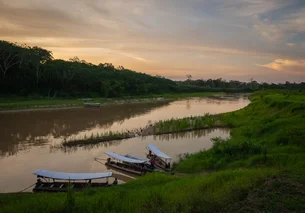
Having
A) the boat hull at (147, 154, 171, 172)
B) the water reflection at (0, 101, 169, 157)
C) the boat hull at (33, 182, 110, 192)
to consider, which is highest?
the water reflection at (0, 101, 169, 157)

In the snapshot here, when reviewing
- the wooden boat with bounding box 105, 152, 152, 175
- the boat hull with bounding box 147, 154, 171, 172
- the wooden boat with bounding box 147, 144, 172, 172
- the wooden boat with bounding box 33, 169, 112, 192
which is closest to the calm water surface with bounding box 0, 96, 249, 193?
the wooden boat with bounding box 105, 152, 152, 175

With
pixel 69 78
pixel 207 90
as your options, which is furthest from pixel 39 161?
pixel 207 90

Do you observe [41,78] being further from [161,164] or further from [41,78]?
[161,164]

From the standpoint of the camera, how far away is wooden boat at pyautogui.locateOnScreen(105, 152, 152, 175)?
53.6ft

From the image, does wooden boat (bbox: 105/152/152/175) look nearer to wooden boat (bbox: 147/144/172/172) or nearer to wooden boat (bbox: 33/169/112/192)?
wooden boat (bbox: 147/144/172/172)

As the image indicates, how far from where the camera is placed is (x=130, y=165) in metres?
17.0

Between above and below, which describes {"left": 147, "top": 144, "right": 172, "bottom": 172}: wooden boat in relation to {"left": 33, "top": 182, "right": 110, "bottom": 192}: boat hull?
above

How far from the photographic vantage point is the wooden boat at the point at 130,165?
1635 cm

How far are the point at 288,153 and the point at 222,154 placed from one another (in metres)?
3.85

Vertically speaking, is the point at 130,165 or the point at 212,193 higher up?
the point at 212,193

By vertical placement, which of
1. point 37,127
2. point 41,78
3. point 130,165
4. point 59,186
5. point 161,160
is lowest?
point 59,186

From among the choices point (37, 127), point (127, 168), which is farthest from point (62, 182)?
point (37, 127)

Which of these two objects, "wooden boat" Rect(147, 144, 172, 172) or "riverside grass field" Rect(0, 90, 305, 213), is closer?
"riverside grass field" Rect(0, 90, 305, 213)

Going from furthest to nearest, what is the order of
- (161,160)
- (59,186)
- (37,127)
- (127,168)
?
(37,127) → (161,160) → (127,168) → (59,186)
